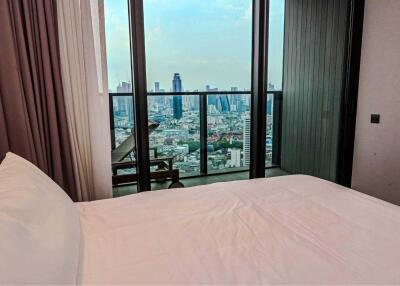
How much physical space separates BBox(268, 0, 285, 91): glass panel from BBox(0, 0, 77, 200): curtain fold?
206 centimetres

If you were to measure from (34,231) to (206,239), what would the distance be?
682 mm

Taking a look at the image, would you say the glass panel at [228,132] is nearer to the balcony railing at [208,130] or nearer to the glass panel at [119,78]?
the balcony railing at [208,130]

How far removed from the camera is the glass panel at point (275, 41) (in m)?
3.07

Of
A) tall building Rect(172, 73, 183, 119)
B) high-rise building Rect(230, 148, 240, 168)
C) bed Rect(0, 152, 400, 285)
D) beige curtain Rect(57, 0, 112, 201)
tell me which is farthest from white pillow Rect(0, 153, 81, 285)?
high-rise building Rect(230, 148, 240, 168)

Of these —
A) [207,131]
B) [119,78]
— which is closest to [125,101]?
[119,78]

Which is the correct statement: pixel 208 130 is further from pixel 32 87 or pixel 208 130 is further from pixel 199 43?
pixel 32 87

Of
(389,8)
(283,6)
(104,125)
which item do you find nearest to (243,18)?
(283,6)

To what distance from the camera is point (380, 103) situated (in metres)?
2.83

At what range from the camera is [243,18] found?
3062 millimetres

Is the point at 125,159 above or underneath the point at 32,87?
underneath

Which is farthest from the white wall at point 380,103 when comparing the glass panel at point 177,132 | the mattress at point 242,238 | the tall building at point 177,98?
the tall building at point 177,98

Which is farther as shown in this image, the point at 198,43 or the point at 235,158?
the point at 235,158

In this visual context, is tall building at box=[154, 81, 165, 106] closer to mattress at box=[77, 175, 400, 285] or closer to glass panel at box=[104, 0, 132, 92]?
glass panel at box=[104, 0, 132, 92]

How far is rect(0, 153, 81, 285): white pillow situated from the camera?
0.82 meters
